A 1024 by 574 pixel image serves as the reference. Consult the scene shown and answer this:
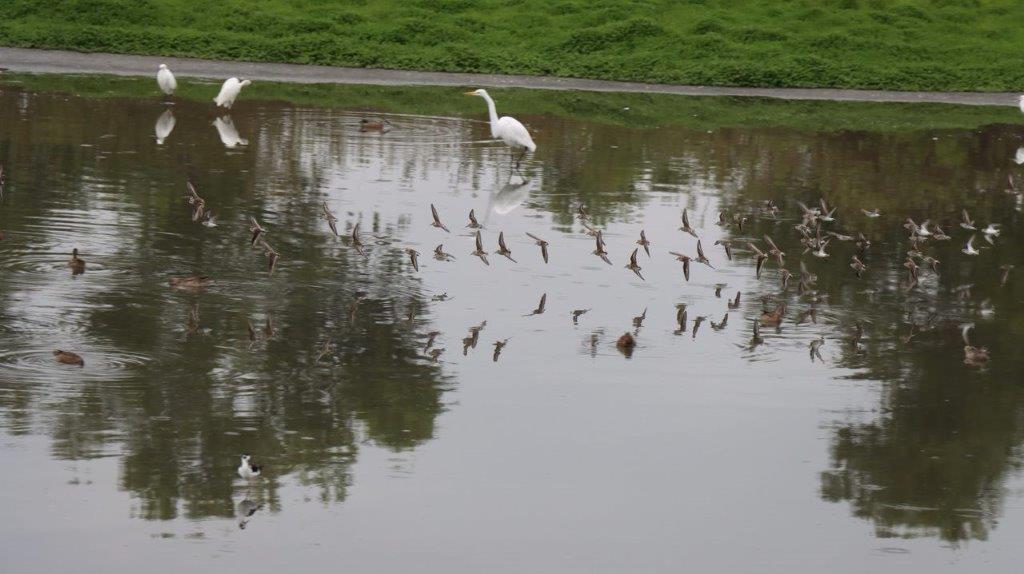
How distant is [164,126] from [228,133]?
1028 millimetres

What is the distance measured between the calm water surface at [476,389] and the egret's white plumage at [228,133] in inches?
88.3

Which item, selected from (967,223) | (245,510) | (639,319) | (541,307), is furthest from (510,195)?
(245,510)

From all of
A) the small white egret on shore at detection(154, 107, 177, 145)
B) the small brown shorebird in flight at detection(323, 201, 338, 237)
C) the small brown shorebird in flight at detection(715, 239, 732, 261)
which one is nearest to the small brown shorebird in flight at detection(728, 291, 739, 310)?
the small brown shorebird in flight at detection(715, 239, 732, 261)

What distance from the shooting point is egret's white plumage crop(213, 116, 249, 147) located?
786 inches

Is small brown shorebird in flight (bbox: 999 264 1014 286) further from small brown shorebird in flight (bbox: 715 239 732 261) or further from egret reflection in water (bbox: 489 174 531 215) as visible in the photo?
egret reflection in water (bbox: 489 174 531 215)

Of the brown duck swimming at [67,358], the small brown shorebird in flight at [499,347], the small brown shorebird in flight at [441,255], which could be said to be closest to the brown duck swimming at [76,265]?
the brown duck swimming at [67,358]

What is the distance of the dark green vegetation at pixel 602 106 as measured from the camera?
25.7 meters

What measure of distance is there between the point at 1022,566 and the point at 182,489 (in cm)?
426

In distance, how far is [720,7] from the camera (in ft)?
125

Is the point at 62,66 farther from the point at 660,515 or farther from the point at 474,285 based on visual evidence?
the point at 660,515

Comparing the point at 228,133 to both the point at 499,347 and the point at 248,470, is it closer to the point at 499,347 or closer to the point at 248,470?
the point at 499,347

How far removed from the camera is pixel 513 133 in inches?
786

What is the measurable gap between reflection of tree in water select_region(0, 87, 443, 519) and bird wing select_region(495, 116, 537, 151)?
3.71m

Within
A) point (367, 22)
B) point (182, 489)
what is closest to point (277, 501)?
point (182, 489)
